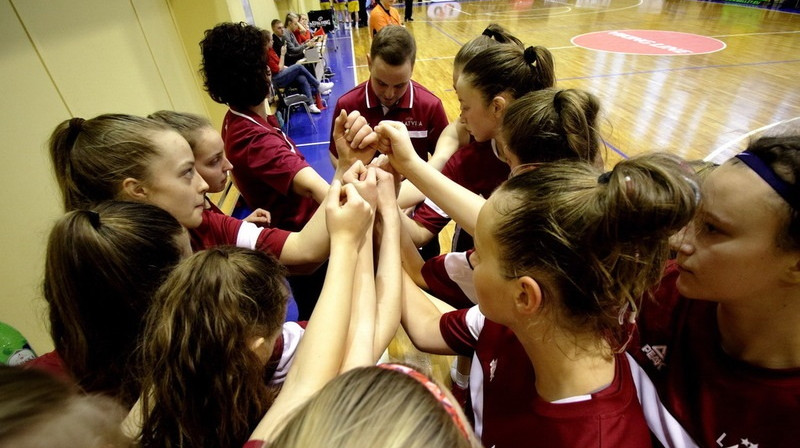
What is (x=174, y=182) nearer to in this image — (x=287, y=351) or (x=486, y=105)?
(x=287, y=351)

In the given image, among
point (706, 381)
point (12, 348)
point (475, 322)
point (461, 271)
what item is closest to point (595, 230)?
point (706, 381)

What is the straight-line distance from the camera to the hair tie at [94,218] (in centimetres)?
90

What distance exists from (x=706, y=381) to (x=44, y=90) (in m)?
3.16

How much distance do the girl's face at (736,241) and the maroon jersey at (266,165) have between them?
1266 millimetres

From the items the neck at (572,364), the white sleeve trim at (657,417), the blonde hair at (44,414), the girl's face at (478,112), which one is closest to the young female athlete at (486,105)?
the girl's face at (478,112)

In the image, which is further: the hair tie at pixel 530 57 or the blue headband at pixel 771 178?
the hair tie at pixel 530 57

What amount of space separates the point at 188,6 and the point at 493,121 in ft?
13.4

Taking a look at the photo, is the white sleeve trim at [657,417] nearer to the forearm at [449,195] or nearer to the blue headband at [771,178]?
the blue headband at [771,178]

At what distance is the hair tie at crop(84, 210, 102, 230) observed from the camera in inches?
35.5

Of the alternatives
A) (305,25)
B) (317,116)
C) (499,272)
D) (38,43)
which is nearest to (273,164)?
(499,272)

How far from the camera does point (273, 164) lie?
1.54 meters

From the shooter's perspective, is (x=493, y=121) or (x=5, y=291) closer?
(x=493, y=121)

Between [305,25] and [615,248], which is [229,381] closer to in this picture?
[615,248]

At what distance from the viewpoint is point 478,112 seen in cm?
155
